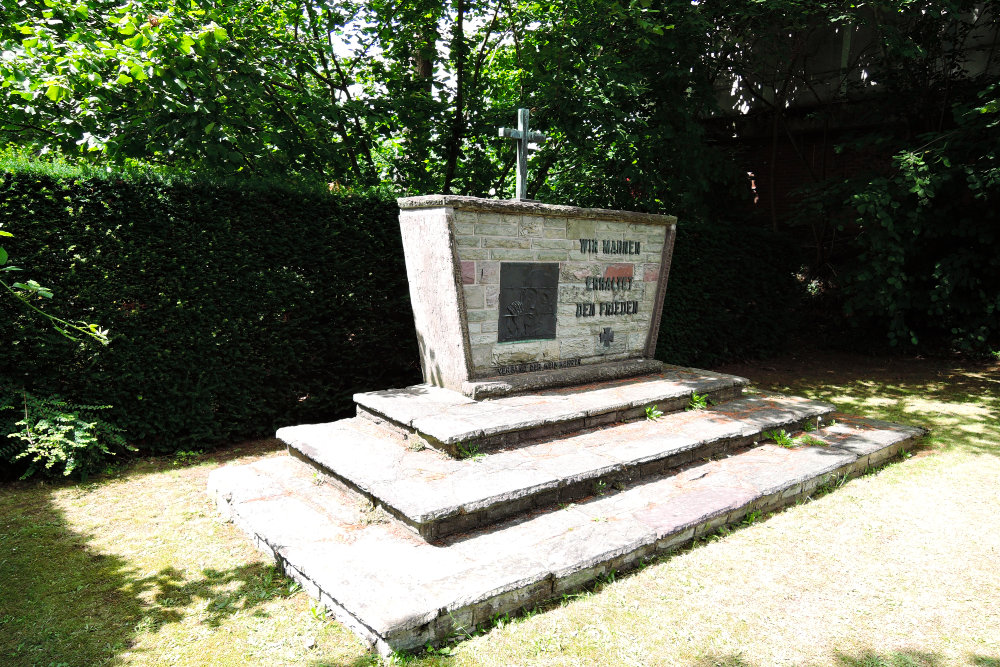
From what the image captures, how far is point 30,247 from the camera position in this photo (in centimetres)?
436

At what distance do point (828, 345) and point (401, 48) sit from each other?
8504 mm

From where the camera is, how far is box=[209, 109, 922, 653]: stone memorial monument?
9.89 ft

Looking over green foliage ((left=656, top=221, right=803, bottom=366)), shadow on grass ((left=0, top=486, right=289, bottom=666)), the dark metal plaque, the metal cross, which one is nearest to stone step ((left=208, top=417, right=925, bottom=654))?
shadow on grass ((left=0, top=486, right=289, bottom=666))

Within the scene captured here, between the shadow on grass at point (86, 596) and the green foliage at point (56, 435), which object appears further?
the green foliage at point (56, 435)

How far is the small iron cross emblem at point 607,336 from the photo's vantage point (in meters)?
6.16

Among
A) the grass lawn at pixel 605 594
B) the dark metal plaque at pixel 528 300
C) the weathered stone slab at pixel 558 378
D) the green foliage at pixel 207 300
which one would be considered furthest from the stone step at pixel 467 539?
the dark metal plaque at pixel 528 300

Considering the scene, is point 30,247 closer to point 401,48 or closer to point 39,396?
point 39,396

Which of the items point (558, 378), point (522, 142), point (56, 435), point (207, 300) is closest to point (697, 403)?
point (558, 378)

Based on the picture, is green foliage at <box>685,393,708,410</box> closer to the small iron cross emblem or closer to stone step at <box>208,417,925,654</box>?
stone step at <box>208,417,925,654</box>

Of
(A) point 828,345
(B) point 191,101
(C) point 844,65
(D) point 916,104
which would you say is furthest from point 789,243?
(B) point 191,101

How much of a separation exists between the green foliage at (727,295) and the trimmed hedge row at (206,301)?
13.1 ft

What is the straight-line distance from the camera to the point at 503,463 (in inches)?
157

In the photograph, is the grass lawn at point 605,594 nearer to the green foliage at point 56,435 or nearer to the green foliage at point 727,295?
the green foliage at point 56,435

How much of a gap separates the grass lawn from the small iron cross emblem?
8.14 ft
